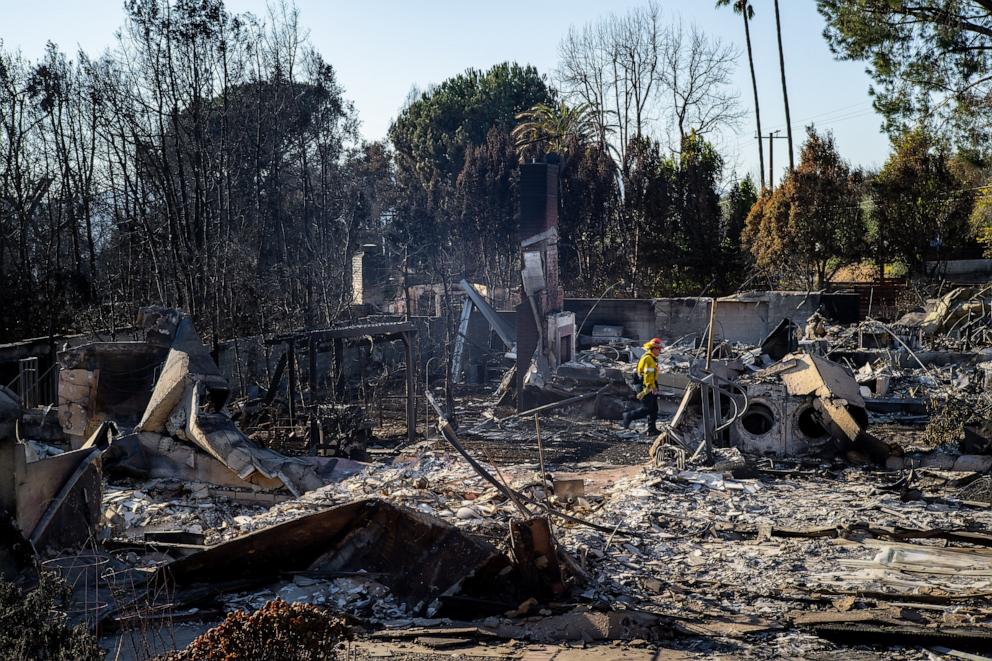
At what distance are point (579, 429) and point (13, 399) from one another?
456 inches

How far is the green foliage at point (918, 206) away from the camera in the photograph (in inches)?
1086

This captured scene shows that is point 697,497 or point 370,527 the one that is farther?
point 697,497

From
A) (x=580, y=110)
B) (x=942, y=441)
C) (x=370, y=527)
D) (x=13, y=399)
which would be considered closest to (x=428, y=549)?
(x=370, y=527)

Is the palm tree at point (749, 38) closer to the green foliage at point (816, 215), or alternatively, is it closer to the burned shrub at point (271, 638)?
the green foliage at point (816, 215)

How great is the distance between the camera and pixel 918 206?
2786 centimetres

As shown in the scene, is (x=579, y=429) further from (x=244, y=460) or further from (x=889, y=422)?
(x=244, y=460)

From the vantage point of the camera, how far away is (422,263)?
3725 cm

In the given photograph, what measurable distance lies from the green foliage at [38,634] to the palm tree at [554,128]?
107 feet

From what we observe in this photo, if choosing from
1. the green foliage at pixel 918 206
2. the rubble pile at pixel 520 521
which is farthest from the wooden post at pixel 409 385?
the green foliage at pixel 918 206

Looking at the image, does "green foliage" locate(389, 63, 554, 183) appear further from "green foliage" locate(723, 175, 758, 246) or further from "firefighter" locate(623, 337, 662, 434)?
"firefighter" locate(623, 337, 662, 434)

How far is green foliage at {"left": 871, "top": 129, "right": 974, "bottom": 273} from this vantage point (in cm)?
2759

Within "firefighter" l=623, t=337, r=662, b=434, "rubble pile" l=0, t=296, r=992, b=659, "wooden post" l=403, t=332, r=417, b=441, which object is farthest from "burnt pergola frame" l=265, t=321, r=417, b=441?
"firefighter" l=623, t=337, r=662, b=434

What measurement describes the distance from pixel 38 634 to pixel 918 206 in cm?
2754

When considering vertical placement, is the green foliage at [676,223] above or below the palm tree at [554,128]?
below
